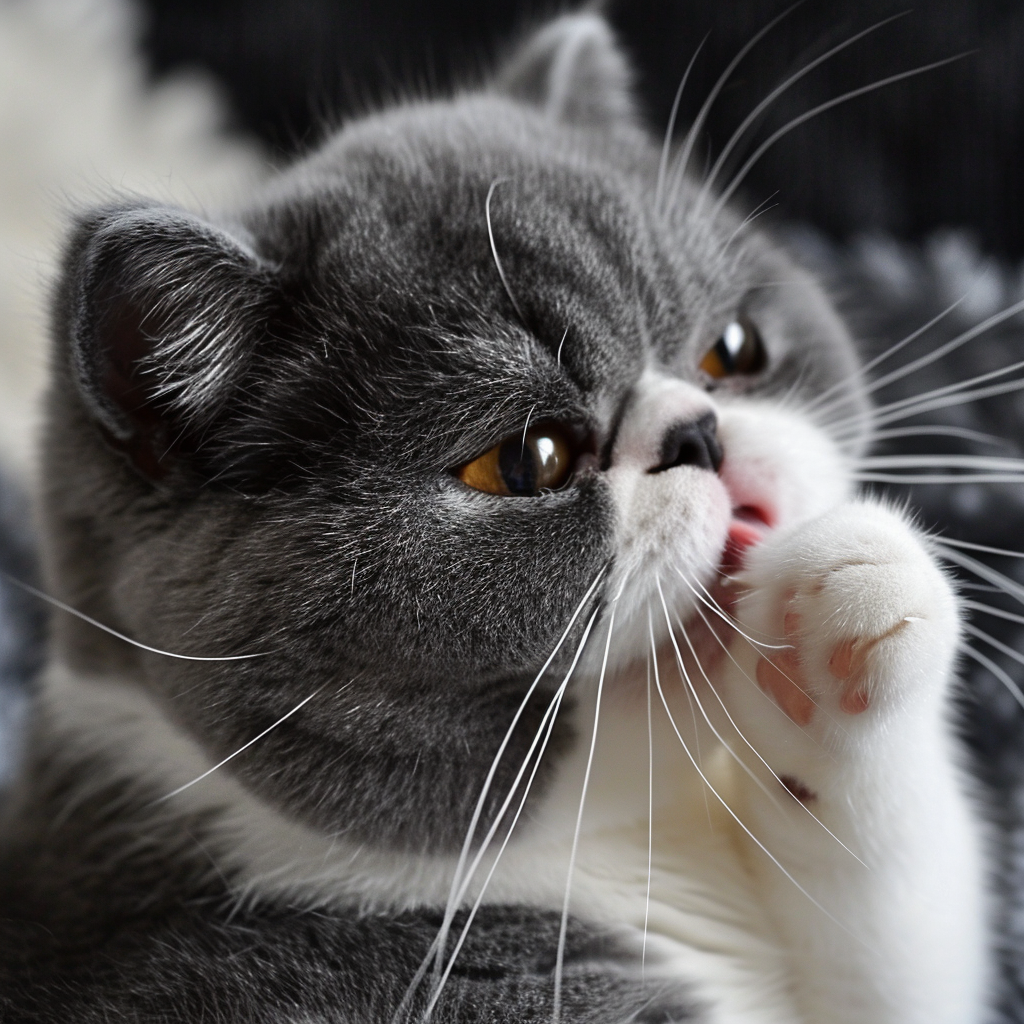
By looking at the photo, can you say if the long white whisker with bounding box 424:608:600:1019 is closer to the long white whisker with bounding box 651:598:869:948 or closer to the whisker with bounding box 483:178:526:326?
the long white whisker with bounding box 651:598:869:948

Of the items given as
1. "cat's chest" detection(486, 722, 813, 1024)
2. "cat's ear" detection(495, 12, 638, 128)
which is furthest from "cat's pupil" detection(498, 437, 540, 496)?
"cat's ear" detection(495, 12, 638, 128)

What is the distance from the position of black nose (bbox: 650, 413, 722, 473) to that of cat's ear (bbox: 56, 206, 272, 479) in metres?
0.35

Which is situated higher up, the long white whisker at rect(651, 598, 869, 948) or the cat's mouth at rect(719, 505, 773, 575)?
the cat's mouth at rect(719, 505, 773, 575)

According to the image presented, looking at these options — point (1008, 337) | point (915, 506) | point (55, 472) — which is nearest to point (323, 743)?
point (55, 472)

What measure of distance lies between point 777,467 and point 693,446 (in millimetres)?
94

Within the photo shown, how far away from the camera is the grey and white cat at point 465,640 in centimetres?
81

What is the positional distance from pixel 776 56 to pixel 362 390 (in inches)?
43.7

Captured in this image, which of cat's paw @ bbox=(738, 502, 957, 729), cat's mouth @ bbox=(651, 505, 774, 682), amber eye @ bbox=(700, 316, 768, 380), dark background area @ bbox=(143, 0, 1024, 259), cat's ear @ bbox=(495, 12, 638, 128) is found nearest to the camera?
cat's paw @ bbox=(738, 502, 957, 729)

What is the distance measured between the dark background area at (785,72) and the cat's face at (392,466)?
582 mm

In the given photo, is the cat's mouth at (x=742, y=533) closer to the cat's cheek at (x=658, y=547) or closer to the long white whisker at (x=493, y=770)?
the cat's cheek at (x=658, y=547)

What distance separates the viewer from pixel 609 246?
93 centimetres

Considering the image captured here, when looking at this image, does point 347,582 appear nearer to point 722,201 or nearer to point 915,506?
point 722,201

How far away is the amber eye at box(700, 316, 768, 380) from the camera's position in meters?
1.04

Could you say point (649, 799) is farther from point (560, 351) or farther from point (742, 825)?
point (560, 351)
